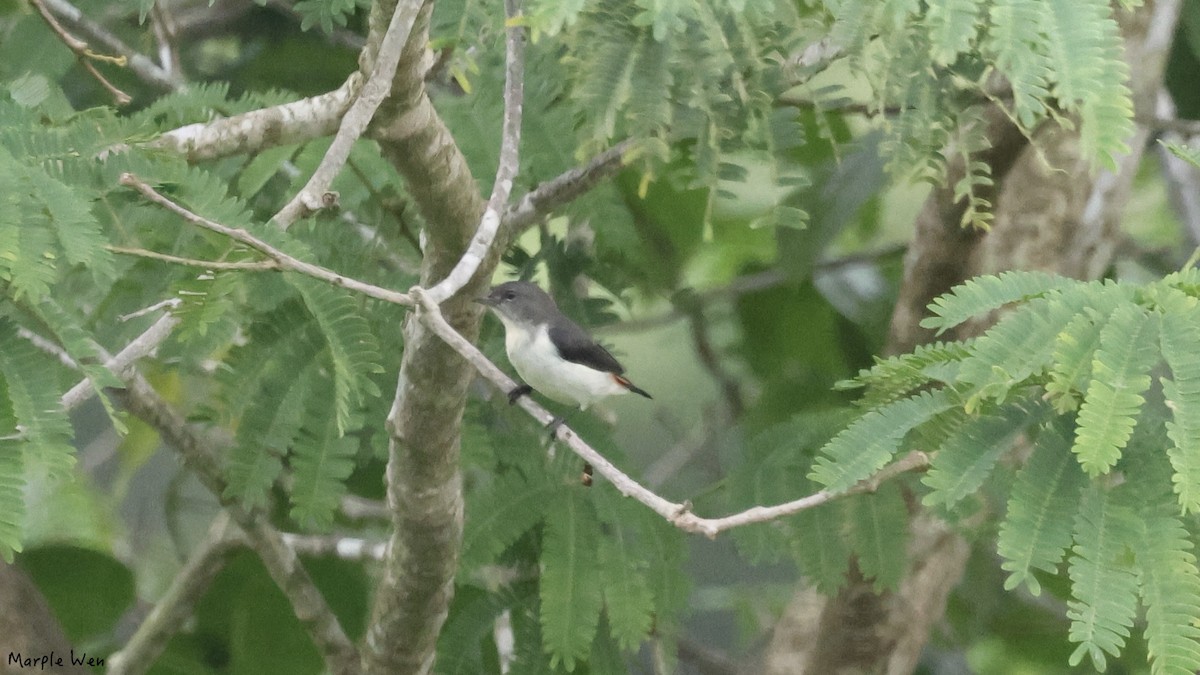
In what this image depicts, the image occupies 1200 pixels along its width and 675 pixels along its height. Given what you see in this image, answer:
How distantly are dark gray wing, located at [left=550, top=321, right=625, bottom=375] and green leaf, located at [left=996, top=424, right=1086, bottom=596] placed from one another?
5.82 feet

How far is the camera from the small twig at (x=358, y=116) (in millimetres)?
2049

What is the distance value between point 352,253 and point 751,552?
4.36 ft

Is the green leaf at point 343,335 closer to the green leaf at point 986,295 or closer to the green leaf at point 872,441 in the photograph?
the green leaf at point 872,441

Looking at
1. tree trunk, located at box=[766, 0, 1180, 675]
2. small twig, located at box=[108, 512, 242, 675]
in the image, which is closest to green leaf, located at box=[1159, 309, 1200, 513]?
tree trunk, located at box=[766, 0, 1180, 675]

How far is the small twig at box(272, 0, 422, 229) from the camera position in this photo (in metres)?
2.05

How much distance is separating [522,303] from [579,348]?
0.76ft

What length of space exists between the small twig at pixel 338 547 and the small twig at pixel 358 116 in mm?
2348

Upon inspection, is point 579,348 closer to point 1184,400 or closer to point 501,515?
point 501,515

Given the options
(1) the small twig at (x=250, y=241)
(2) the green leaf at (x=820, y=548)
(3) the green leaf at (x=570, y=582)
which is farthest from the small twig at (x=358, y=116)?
(2) the green leaf at (x=820, y=548)

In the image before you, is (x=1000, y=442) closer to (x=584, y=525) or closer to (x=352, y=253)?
(x=584, y=525)

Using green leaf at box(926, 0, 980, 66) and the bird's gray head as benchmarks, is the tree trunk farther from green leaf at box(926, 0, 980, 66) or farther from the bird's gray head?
green leaf at box(926, 0, 980, 66)

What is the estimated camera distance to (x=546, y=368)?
11.6 feet

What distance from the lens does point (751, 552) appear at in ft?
10.8

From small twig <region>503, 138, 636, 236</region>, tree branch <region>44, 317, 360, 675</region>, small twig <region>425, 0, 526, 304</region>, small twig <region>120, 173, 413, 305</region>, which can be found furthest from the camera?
tree branch <region>44, 317, 360, 675</region>
